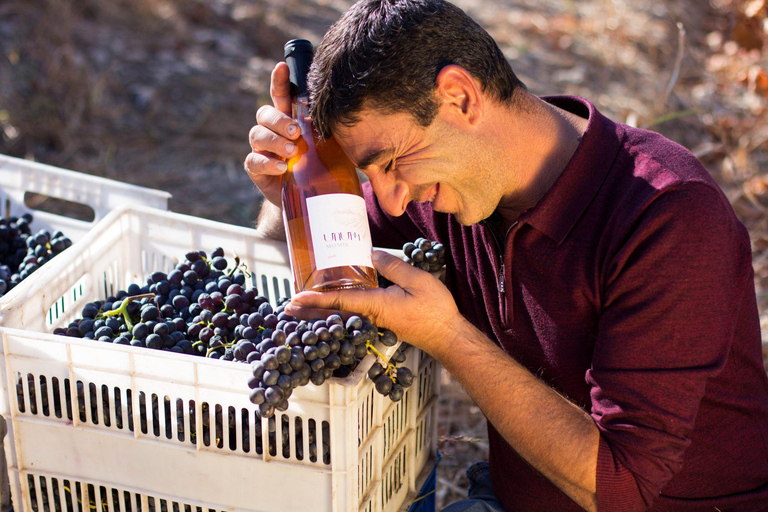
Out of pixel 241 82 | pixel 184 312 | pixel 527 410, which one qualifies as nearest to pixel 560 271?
pixel 527 410

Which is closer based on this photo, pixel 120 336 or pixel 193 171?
pixel 120 336

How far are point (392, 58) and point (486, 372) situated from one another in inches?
24.7

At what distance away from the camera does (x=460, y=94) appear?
1.41 m

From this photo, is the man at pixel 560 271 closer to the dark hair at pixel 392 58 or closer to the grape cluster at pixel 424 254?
the dark hair at pixel 392 58

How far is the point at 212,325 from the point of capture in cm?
143

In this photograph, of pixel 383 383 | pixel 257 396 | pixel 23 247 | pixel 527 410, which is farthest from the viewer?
pixel 23 247

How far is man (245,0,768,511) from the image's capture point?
131cm

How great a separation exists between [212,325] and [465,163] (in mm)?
601

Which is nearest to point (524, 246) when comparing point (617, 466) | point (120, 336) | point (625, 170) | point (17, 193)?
point (625, 170)

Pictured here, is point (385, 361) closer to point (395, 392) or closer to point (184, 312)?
point (395, 392)

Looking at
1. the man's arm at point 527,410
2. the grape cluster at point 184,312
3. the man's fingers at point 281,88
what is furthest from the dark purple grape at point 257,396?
the man's fingers at point 281,88

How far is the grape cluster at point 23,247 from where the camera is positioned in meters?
1.84

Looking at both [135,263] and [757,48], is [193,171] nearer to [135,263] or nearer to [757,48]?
[135,263]

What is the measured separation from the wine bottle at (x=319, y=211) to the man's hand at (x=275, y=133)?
3cm
